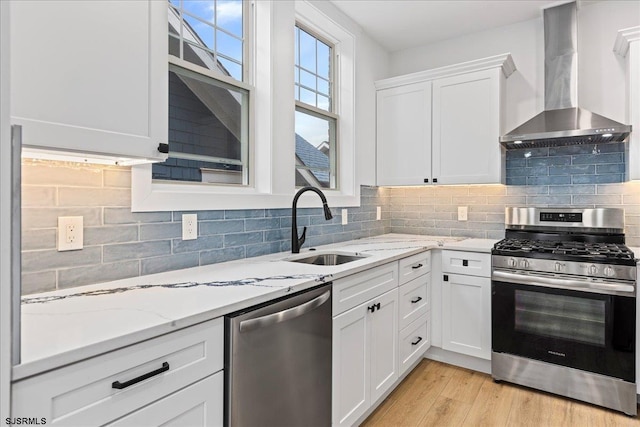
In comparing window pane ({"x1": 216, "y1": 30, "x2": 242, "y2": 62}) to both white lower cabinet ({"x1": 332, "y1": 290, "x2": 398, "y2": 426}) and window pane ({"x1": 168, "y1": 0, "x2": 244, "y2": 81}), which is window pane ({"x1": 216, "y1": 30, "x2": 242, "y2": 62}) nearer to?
window pane ({"x1": 168, "y1": 0, "x2": 244, "y2": 81})

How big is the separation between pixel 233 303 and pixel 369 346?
109 centimetres

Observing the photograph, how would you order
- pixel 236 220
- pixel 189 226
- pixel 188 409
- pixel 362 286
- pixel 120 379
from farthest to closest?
pixel 236 220 < pixel 362 286 < pixel 189 226 < pixel 188 409 < pixel 120 379

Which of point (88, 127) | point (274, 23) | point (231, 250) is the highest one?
point (274, 23)

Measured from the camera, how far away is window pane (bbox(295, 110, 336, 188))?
2.82 metres

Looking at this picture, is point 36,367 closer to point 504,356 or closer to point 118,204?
point 118,204

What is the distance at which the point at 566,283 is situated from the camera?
2.32 meters

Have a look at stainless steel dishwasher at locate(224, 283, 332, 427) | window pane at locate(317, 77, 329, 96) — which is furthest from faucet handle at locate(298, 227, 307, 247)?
window pane at locate(317, 77, 329, 96)

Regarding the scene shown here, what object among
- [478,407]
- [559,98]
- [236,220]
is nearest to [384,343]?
[478,407]

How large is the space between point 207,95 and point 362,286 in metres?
1.36

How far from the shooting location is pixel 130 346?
0.95 m

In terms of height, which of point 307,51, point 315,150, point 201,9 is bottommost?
point 315,150

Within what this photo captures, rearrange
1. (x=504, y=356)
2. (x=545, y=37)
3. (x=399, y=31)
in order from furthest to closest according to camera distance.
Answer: (x=399, y=31) < (x=545, y=37) < (x=504, y=356)

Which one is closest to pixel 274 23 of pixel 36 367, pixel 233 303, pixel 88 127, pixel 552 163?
pixel 88 127

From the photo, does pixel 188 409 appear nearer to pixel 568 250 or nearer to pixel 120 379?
pixel 120 379
